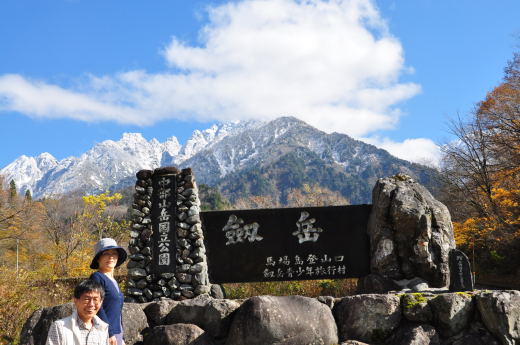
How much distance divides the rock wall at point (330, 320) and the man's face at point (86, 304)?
2481 millimetres

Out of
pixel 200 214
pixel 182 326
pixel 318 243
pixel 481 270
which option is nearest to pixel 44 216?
pixel 200 214

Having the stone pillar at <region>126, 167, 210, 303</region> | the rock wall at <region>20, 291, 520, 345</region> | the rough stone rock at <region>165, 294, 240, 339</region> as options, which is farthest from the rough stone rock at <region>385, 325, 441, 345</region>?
the stone pillar at <region>126, 167, 210, 303</region>

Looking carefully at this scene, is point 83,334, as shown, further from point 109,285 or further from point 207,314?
point 207,314

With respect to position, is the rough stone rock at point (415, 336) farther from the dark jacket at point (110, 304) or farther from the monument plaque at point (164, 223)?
the monument plaque at point (164, 223)

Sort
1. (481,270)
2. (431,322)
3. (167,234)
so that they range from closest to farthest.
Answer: (431,322)
(167,234)
(481,270)

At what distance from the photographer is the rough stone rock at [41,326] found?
499 centimetres

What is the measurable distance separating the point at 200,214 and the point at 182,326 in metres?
3.55

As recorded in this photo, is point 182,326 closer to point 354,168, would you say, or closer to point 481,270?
point 481,270

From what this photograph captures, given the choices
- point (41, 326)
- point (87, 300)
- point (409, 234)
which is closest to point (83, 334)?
point (87, 300)

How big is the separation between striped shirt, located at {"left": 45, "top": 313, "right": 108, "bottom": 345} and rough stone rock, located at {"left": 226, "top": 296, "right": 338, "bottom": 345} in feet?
7.99

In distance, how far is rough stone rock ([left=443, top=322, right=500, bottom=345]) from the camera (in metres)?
5.39

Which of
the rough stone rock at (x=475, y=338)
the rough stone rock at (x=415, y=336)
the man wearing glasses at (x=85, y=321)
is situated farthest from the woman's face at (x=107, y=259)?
the rough stone rock at (x=475, y=338)

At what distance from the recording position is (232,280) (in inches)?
339

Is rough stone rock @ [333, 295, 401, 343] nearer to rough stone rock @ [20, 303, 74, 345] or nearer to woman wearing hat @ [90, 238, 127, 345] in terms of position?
woman wearing hat @ [90, 238, 127, 345]
